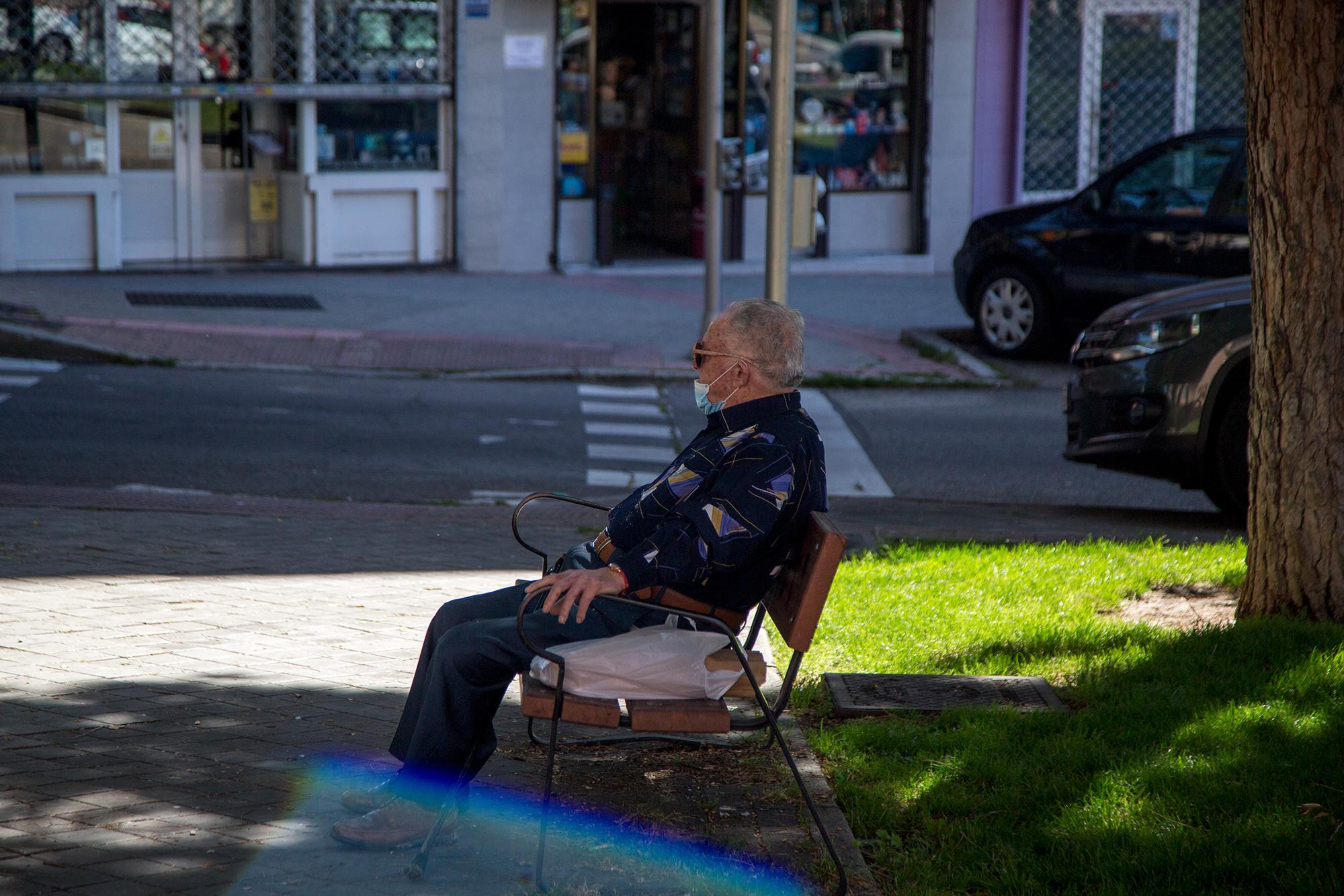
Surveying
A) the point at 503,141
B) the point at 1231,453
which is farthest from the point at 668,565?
the point at 503,141

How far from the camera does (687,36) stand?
1978cm

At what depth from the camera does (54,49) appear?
53.1 ft

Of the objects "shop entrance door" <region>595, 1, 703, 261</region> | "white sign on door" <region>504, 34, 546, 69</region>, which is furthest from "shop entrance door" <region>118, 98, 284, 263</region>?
"shop entrance door" <region>595, 1, 703, 261</region>

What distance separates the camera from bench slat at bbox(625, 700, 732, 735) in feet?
12.8

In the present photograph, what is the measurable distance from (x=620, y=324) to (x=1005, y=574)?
28.6ft

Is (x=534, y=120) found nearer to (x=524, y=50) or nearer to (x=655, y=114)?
(x=524, y=50)

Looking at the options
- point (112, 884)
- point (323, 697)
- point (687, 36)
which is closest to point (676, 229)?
point (687, 36)

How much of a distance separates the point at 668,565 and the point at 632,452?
20.8 feet

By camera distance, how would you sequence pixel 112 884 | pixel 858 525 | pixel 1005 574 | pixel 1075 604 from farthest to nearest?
pixel 858 525 → pixel 1005 574 → pixel 1075 604 → pixel 112 884

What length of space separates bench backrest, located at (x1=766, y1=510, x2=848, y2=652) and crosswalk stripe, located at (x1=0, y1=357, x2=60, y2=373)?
9.36 metres

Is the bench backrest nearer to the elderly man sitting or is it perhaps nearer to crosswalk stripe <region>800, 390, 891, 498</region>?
the elderly man sitting

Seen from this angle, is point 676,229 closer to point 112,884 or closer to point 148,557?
point 148,557

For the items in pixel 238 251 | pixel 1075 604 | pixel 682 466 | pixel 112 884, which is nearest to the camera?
pixel 112 884

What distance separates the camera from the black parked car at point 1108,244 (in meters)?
13.0
